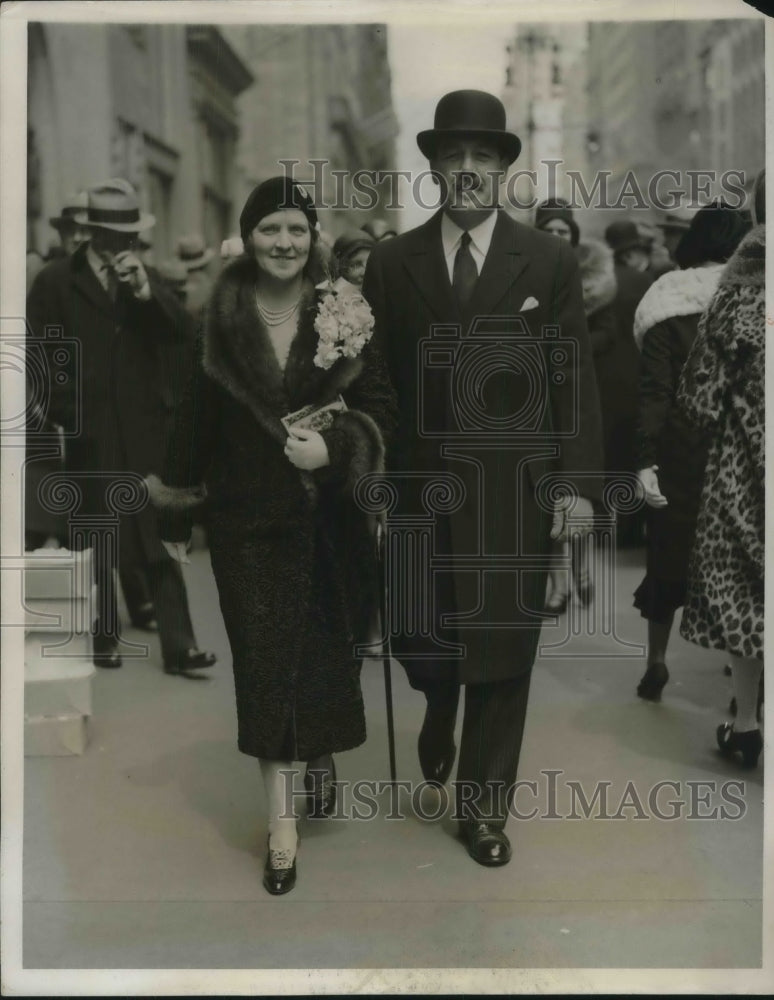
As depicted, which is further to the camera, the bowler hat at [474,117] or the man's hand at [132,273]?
the man's hand at [132,273]

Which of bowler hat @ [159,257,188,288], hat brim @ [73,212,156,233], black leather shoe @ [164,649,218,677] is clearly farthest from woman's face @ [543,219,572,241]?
black leather shoe @ [164,649,218,677]

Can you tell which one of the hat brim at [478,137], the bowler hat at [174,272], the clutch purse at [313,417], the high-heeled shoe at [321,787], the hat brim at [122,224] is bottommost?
Answer: the high-heeled shoe at [321,787]

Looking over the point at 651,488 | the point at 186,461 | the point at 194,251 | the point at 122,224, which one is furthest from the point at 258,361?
the point at 651,488

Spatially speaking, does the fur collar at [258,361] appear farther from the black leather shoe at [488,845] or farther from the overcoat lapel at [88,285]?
the black leather shoe at [488,845]

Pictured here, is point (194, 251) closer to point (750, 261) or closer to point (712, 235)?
point (712, 235)

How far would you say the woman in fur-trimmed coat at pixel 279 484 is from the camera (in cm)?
472

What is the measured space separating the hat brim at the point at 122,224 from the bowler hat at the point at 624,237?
142 centimetres

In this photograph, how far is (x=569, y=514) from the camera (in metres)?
5.00

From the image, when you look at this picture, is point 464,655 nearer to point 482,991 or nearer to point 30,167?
point 482,991

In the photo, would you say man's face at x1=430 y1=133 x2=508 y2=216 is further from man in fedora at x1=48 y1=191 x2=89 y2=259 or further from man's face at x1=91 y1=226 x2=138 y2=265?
man in fedora at x1=48 y1=191 x2=89 y2=259

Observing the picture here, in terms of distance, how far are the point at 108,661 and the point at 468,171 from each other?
1973 millimetres

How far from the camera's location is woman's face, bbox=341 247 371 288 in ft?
16.9

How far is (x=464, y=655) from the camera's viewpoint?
5.00m

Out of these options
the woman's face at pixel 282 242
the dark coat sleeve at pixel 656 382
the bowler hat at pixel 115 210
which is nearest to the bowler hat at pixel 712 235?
the dark coat sleeve at pixel 656 382
